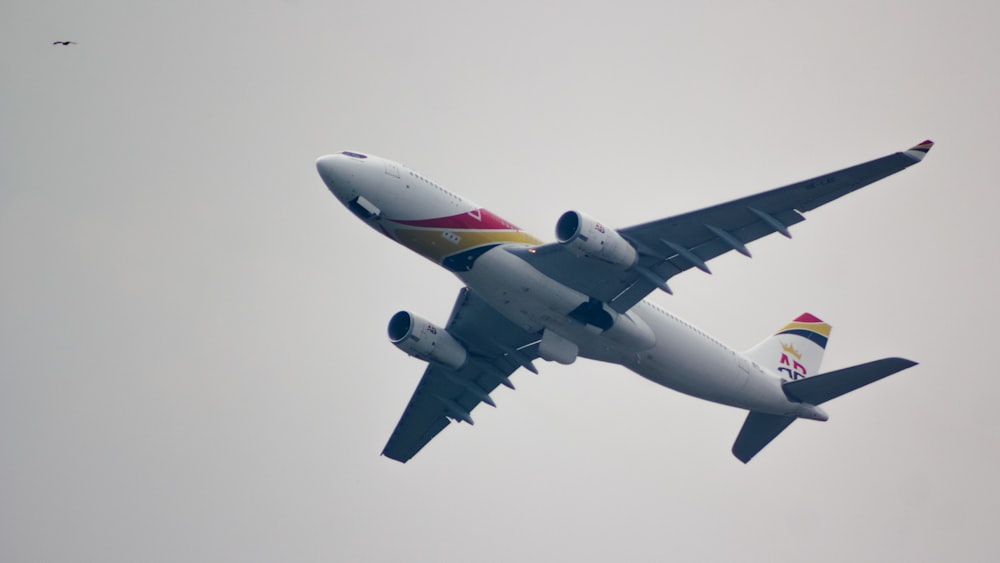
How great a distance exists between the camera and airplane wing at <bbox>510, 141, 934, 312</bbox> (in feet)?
117

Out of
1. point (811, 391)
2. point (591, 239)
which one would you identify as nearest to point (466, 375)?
point (591, 239)

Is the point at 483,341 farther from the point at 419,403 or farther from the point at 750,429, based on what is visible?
the point at 750,429

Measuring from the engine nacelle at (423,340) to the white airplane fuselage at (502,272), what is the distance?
4566 millimetres

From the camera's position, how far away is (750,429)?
47.5 meters

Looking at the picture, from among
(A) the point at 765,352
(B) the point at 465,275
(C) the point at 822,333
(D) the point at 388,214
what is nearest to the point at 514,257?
(B) the point at 465,275

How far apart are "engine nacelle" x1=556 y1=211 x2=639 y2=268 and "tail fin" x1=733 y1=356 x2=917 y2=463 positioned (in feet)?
37.2

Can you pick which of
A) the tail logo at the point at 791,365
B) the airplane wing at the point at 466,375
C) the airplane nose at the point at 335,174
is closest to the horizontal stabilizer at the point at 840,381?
the tail logo at the point at 791,365

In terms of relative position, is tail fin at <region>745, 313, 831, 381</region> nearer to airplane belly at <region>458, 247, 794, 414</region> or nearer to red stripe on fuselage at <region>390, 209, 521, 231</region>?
airplane belly at <region>458, 247, 794, 414</region>

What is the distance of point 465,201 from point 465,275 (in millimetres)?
2657

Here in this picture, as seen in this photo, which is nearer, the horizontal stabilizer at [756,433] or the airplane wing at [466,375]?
the airplane wing at [466,375]

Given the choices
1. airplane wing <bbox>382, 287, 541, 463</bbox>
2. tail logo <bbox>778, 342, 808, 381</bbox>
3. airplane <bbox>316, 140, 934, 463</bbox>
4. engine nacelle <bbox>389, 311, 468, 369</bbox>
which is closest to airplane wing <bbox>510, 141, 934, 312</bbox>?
airplane <bbox>316, 140, 934, 463</bbox>

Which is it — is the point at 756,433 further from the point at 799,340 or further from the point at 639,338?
the point at 639,338

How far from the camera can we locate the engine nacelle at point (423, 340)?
44125 millimetres

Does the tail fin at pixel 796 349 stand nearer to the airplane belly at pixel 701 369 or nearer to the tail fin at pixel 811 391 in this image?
the tail fin at pixel 811 391
